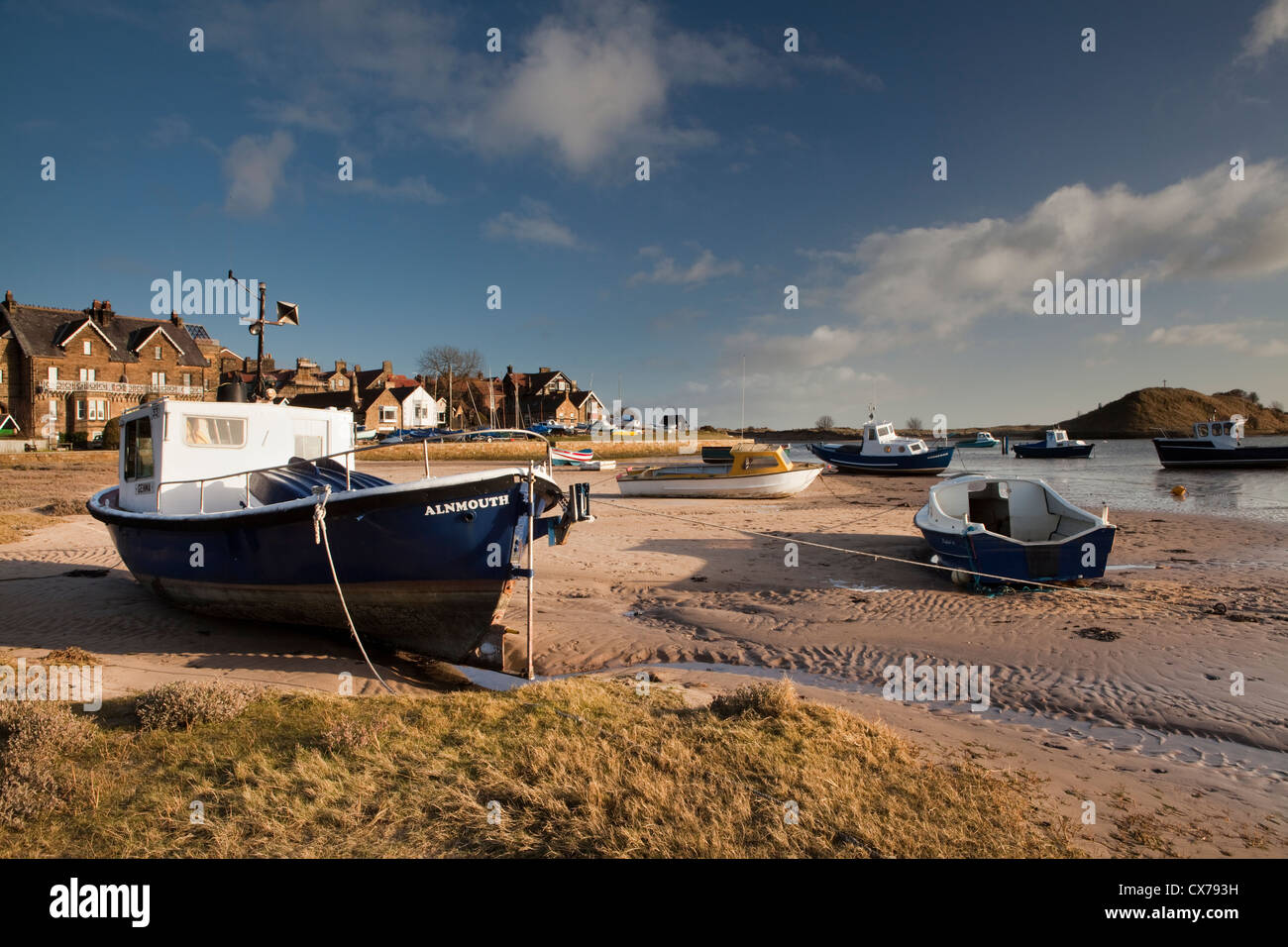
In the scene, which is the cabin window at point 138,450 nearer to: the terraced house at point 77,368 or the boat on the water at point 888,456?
the boat on the water at point 888,456

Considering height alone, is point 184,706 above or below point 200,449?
below

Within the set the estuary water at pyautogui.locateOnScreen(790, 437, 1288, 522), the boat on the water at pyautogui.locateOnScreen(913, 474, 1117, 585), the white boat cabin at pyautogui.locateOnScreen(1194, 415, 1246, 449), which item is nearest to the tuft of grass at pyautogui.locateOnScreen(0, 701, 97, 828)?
the boat on the water at pyautogui.locateOnScreen(913, 474, 1117, 585)

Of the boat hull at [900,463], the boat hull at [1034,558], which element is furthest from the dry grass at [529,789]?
→ the boat hull at [900,463]

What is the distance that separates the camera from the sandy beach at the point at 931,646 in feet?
17.2

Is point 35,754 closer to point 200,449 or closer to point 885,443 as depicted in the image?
point 200,449

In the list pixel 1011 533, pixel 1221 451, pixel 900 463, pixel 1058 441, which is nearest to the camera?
pixel 1011 533

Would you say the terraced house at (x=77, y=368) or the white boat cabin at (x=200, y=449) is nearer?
the white boat cabin at (x=200, y=449)

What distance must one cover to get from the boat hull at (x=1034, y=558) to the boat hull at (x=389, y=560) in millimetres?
7729

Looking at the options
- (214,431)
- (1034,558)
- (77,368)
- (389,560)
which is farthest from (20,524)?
(77,368)

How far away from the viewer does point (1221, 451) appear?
41.4 meters

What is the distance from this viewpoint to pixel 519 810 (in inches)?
162

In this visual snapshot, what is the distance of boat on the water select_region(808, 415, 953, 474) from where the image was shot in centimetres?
3850

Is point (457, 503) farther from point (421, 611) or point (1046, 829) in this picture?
point (1046, 829)

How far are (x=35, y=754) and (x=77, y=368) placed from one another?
6460 centimetres
